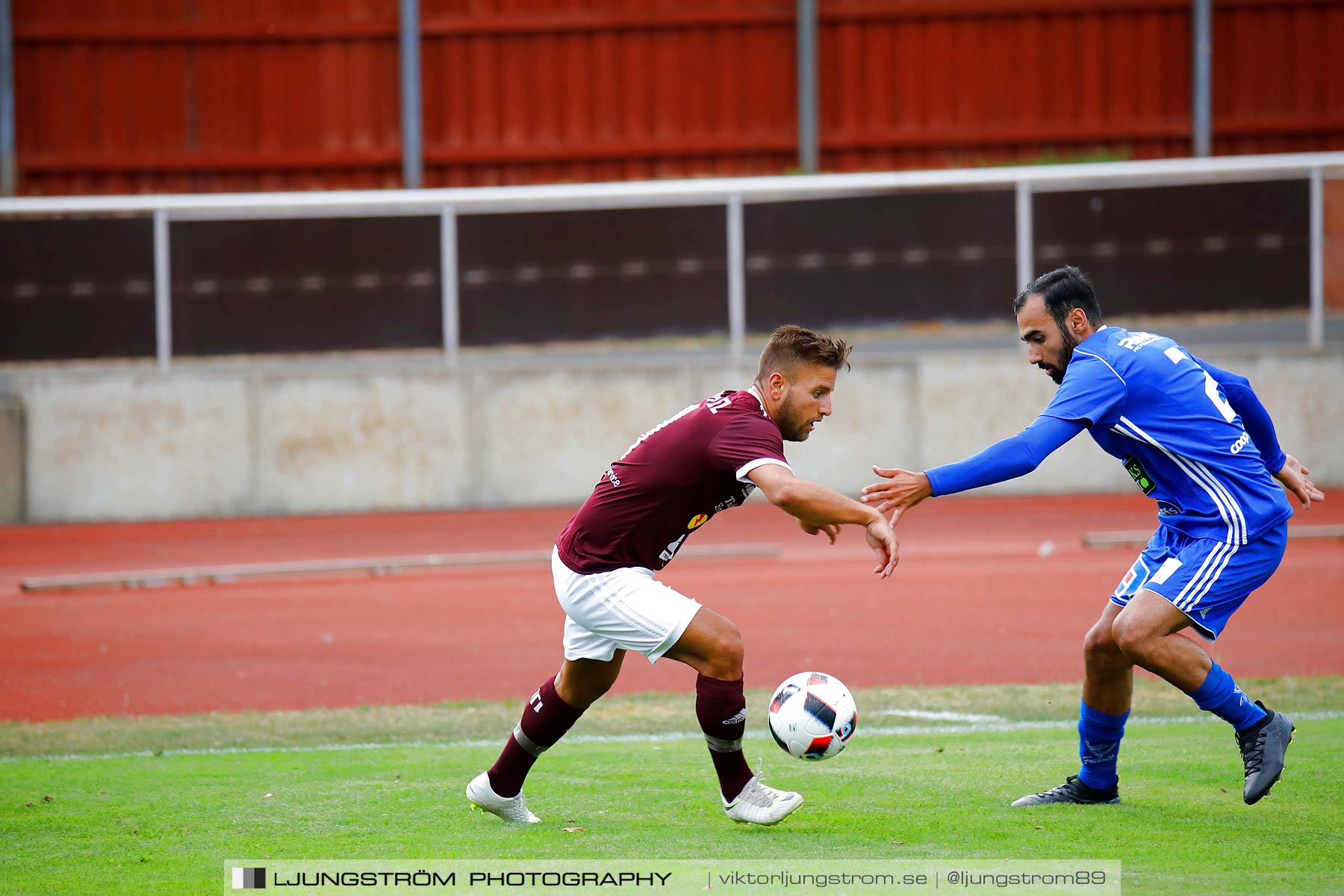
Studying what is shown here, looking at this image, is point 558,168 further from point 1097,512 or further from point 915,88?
point 1097,512

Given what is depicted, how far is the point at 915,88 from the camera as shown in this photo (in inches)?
1067

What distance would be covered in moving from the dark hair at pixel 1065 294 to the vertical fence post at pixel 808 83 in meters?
21.7

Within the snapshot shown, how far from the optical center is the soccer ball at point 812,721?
17.3 feet

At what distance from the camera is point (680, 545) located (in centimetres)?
532

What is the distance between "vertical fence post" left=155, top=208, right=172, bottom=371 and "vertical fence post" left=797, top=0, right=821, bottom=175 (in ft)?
38.5

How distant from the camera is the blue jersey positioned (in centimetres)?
534

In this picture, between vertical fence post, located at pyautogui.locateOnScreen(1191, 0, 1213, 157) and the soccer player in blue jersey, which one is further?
vertical fence post, located at pyautogui.locateOnScreen(1191, 0, 1213, 157)

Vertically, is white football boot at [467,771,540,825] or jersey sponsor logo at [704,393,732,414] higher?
jersey sponsor logo at [704,393,732,414]

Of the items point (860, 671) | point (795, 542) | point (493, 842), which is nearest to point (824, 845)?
point (493, 842)

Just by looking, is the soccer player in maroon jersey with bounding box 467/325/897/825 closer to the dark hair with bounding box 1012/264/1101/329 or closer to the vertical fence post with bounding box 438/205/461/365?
the dark hair with bounding box 1012/264/1101/329

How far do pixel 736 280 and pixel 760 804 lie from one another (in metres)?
15.5

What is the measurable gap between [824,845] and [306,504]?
1645 cm

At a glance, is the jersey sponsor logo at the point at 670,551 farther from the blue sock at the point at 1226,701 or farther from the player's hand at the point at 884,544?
the blue sock at the point at 1226,701

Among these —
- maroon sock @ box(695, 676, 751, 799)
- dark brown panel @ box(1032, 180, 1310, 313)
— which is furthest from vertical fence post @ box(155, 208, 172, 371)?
maroon sock @ box(695, 676, 751, 799)
